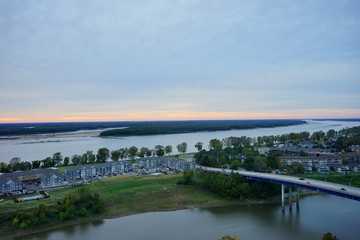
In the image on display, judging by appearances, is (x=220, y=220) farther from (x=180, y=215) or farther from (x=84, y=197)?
(x=84, y=197)

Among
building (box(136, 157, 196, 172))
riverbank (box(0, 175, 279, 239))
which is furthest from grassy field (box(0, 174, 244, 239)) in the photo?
building (box(136, 157, 196, 172))

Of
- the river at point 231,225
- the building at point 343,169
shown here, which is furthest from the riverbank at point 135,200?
the building at point 343,169

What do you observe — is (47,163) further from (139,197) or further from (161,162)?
(139,197)

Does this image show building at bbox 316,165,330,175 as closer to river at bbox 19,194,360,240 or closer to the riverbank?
river at bbox 19,194,360,240

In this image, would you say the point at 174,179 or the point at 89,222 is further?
the point at 174,179

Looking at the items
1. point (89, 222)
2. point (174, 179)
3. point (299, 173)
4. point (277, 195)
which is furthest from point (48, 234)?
point (299, 173)

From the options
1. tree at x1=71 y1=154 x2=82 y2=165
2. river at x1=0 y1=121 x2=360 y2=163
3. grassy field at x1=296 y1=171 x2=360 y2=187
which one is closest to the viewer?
grassy field at x1=296 y1=171 x2=360 y2=187

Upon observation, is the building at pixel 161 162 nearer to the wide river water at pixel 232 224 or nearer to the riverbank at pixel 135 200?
the riverbank at pixel 135 200
